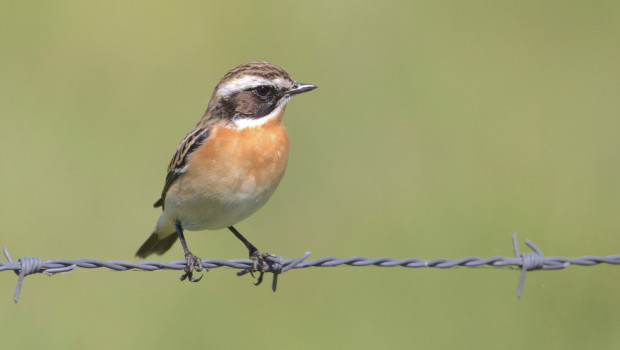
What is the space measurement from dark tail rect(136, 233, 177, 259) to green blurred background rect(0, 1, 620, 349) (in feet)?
4.50

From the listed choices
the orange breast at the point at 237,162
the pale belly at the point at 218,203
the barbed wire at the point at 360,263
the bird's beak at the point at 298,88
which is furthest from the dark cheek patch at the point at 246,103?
the barbed wire at the point at 360,263

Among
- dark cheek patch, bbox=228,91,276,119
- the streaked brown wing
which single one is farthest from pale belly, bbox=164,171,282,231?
dark cheek patch, bbox=228,91,276,119

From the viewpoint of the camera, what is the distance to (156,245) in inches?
311

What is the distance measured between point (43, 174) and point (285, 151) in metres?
5.05

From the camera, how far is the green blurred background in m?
9.09

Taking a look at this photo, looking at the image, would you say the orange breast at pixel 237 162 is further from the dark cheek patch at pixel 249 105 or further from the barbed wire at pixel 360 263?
the barbed wire at pixel 360 263

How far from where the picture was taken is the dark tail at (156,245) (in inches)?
309

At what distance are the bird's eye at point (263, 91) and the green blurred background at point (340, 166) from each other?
2.92m

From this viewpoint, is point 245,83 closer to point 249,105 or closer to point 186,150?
point 249,105

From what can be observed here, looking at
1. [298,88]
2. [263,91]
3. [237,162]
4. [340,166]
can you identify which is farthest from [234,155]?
[340,166]

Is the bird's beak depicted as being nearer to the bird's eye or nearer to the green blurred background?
the bird's eye

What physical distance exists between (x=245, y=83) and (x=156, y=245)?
178cm

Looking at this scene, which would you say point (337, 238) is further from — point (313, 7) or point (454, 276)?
point (313, 7)

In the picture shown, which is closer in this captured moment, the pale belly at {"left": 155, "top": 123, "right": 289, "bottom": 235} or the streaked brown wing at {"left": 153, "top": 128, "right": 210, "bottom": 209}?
the pale belly at {"left": 155, "top": 123, "right": 289, "bottom": 235}
